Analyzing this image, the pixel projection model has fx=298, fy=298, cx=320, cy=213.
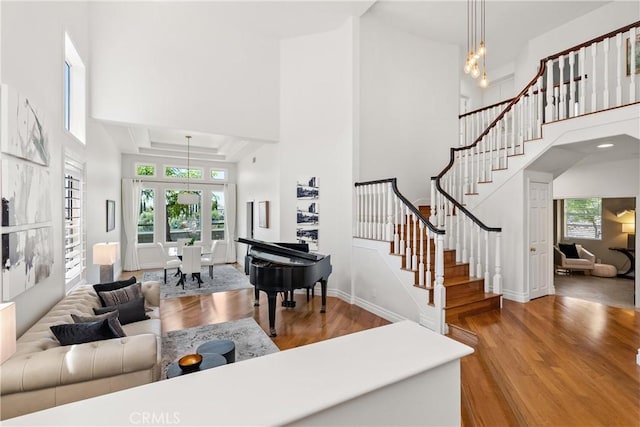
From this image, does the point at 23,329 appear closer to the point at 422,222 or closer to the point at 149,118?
the point at 149,118

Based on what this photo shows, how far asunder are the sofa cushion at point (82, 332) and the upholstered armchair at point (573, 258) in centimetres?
940

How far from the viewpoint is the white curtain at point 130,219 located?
26.2ft

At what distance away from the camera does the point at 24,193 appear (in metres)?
2.33

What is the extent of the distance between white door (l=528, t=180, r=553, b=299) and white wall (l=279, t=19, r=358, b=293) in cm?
301

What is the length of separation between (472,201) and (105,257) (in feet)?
19.5

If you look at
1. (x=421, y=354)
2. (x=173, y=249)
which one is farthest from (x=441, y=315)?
(x=173, y=249)

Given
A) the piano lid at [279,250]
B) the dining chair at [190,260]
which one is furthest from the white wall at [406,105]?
the dining chair at [190,260]

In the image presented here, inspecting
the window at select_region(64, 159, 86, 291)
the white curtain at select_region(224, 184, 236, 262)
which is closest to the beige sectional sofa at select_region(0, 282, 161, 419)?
the window at select_region(64, 159, 86, 291)

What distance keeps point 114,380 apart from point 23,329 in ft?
3.75

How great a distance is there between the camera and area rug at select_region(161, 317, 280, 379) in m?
3.36

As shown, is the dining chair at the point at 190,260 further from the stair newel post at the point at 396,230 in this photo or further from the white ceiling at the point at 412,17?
the stair newel post at the point at 396,230

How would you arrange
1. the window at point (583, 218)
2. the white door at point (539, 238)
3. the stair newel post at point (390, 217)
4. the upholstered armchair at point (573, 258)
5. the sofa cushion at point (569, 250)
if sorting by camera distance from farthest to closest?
the window at point (583, 218) < the sofa cushion at point (569, 250) < the upholstered armchair at point (573, 258) < the white door at point (539, 238) < the stair newel post at point (390, 217)

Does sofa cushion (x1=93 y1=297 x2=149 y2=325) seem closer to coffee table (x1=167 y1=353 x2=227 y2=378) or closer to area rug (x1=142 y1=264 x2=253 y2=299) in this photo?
coffee table (x1=167 y1=353 x2=227 y2=378)

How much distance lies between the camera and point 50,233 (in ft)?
9.47
